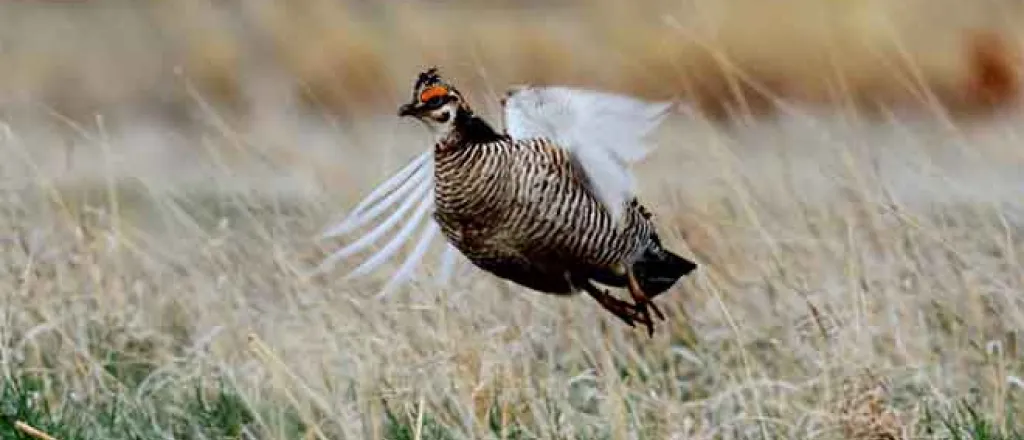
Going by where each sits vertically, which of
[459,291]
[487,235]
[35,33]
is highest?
[487,235]

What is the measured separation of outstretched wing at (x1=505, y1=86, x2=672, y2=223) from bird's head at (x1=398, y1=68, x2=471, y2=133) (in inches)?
7.9

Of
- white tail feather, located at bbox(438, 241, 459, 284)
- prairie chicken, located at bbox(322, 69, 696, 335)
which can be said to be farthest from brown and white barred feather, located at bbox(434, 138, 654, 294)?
white tail feather, located at bbox(438, 241, 459, 284)

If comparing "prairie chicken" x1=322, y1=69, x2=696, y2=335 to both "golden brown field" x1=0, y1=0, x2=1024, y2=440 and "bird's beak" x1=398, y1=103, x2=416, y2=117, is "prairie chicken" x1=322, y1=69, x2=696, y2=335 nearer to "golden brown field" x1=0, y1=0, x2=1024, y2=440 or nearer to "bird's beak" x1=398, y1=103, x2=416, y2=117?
"bird's beak" x1=398, y1=103, x2=416, y2=117

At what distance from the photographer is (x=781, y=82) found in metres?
14.2

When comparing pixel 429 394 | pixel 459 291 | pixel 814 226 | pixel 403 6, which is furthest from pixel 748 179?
pixel 403 6

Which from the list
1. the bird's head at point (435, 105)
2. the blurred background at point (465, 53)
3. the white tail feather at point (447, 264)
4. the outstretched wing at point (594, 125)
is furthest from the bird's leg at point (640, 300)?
the blurred background at point (465, 53)

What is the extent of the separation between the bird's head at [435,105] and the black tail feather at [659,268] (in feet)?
2.48

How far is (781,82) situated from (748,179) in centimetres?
719

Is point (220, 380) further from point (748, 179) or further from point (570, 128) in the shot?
point (748, 179)

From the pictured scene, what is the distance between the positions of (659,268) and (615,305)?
38cm

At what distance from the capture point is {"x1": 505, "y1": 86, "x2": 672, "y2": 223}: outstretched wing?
5.19m

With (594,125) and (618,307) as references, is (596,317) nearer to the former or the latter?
(618,307)

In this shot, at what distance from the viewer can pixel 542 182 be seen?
205 inches

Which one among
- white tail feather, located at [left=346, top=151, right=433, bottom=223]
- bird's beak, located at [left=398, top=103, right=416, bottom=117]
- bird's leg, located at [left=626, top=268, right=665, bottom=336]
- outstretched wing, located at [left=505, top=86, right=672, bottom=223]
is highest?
bird's beak, located at [left=398, top=103, right=416, bottom=117]
